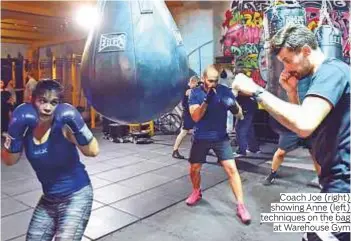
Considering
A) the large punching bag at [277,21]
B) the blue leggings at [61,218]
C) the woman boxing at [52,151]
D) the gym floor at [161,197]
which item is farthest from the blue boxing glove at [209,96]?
the blue leggings at [61,218]

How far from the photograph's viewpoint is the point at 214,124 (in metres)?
3.72

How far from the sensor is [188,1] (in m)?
9.83

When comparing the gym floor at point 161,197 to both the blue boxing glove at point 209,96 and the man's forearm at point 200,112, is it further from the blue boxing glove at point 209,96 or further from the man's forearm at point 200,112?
the blue boxing glove at point 209,96

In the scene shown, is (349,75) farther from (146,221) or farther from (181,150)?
(181,150)

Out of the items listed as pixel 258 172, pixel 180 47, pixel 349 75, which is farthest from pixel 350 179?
pixel 258 172

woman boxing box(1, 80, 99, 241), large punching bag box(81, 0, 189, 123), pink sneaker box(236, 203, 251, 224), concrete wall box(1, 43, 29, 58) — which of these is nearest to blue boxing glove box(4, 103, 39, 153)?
woman boxing box(1, 80, 99, 241)

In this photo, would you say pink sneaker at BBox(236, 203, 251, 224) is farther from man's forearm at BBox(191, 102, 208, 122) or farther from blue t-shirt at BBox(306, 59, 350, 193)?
blue t-shirt at BBox(306, 59, 350, 193)

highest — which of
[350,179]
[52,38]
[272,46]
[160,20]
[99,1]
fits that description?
[52,38]

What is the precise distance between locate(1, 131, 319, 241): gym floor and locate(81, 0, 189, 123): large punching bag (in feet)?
5.96

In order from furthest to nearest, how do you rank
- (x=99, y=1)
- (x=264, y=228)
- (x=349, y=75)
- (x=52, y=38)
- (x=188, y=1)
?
(x=52, y=38), (x=188, y=1), (x=264, y=228), (x=99, y=1), (x=349, y=75)

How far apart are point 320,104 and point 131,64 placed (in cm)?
103

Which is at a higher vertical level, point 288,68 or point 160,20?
point 160,20

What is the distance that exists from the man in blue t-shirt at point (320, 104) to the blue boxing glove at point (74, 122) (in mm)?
996

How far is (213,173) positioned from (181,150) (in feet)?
6.18
